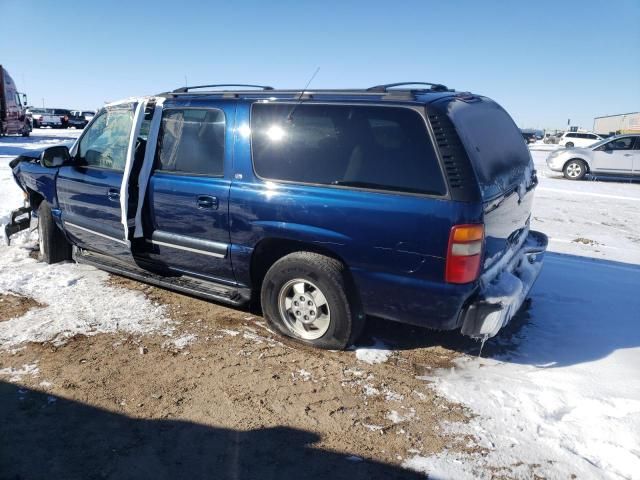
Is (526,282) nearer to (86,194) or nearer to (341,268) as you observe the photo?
(341,268)

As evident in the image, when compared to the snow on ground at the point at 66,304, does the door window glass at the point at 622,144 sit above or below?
above

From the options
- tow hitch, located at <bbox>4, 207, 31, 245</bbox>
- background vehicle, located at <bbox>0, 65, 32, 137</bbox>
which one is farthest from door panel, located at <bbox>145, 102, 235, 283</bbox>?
background vehicle, located at <bbox>0, 65, 32, 137</bbox>

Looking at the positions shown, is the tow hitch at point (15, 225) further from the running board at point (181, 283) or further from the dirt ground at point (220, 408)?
the dirt ground at point (220, 408)

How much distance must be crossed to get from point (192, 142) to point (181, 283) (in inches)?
47.3

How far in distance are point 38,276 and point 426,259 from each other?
4.01 metres

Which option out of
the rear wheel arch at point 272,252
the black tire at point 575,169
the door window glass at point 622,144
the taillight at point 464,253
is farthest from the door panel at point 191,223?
the door window glass at point 622,144

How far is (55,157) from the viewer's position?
458cm

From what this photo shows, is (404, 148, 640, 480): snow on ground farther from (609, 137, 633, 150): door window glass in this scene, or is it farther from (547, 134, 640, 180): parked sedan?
(609, 137, 633, 150): door window glass

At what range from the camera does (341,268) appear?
3.28 metres

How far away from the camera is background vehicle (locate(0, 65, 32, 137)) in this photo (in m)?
23.5

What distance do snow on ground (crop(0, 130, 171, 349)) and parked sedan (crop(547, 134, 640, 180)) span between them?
48.2ft

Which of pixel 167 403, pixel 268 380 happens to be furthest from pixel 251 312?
pixel 167 403

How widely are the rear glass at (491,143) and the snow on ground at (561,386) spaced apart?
1.27 metres

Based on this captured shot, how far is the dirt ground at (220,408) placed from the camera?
2.39 m
